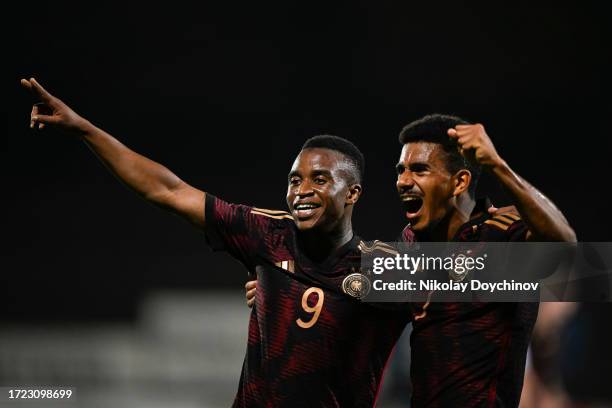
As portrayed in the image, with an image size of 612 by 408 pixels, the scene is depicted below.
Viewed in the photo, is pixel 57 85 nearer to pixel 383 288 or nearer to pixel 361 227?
pixel 361 227

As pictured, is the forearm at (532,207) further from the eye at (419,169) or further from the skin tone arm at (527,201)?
the eye at (419,169)

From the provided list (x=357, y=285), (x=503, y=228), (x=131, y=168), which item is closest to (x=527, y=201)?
(x=503, y=228)

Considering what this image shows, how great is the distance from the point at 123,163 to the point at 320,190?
658 mm

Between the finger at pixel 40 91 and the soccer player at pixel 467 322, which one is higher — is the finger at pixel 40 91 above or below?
above

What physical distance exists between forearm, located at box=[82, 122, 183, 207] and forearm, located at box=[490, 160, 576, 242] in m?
1.10

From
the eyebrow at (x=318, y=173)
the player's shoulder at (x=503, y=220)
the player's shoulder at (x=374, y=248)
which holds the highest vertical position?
the eyebrow at (x=318, y=173)

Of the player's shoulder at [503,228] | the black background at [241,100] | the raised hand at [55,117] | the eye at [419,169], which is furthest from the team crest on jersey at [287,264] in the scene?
the black background at [241,100]

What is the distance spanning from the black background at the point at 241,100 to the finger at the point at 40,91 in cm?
315

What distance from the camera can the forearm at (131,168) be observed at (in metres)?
2.60

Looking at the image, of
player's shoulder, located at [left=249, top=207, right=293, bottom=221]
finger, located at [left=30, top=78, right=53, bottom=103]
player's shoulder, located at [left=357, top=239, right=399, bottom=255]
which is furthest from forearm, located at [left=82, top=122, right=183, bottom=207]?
player's shoulder, located at [left=357, top=239, right=399, bottom=255]

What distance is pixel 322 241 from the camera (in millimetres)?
2824

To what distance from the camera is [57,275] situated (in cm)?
561

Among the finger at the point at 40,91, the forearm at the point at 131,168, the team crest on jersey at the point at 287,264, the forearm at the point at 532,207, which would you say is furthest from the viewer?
the team crest on jersey at the point at 287,264

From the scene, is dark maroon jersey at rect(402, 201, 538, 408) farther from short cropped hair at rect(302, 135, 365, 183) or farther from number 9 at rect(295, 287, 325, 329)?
short cropped hair at rect(302, 135, 365, 183)
